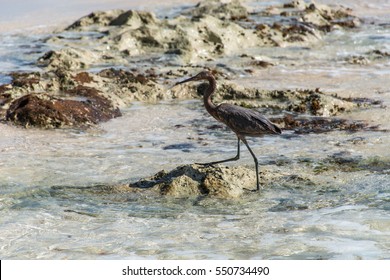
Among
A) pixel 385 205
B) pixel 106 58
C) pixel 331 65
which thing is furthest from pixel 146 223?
pixel 331 65

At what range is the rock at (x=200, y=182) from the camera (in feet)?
28.9

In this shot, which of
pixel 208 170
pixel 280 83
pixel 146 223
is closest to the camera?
pixel 146 223

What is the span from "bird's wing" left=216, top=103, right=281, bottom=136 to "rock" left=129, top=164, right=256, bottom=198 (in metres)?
0.53

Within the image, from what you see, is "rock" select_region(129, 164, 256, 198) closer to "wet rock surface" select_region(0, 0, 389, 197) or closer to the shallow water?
"wet rock surface" select_region(0, 0, 389, 197)

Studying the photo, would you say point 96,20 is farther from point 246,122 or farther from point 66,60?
point 246,122

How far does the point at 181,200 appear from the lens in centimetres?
870

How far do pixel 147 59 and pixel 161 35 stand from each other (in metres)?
1.24

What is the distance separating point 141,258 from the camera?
22.8 ft

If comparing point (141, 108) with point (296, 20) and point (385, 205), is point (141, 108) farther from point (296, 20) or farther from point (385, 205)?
point (296, 20)

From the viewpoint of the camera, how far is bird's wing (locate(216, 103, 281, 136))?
9289 mm

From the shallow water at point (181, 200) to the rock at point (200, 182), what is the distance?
144 millimetres

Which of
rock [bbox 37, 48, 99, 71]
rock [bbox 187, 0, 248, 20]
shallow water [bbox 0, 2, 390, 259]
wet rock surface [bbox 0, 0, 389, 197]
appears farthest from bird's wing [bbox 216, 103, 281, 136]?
rock [bbox 187, 0, 248, 20]

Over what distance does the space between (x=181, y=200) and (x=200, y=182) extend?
13.7 inches

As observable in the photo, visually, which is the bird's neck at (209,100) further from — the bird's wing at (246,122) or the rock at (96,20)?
the rock at (96,20)
